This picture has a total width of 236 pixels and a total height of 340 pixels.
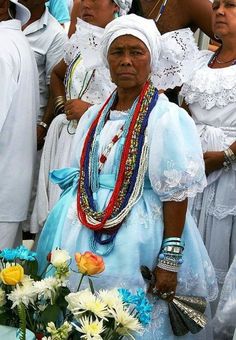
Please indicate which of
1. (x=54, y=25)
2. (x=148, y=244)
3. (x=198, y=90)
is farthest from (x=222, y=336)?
(x=54, y=25)

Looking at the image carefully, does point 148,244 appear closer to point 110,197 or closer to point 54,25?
point 110,197

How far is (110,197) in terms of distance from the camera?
262cm

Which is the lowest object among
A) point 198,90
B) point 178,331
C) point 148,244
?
point 178,331

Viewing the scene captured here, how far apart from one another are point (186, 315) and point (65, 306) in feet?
2.55

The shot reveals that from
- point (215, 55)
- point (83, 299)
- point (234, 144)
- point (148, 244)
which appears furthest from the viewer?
point (215, 55)

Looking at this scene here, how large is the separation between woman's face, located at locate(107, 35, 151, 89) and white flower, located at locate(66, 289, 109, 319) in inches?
41.7

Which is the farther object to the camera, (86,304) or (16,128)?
(16,128)

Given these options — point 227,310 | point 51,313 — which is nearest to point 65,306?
point 51,313

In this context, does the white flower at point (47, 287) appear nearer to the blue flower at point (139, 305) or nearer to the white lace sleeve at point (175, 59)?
the blue flower at point (139, 305)

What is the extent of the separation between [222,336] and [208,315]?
0.15 m

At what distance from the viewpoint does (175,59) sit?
2.81m

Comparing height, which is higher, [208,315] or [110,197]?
[110,197]

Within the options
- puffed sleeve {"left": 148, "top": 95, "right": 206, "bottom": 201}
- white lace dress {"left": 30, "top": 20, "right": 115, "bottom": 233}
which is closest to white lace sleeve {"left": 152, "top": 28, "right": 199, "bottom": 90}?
puffed sleeve {"left": 148, "top": 95, "right": 206, "bottom": 201}

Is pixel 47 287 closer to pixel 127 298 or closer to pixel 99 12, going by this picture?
pixel 127 298
